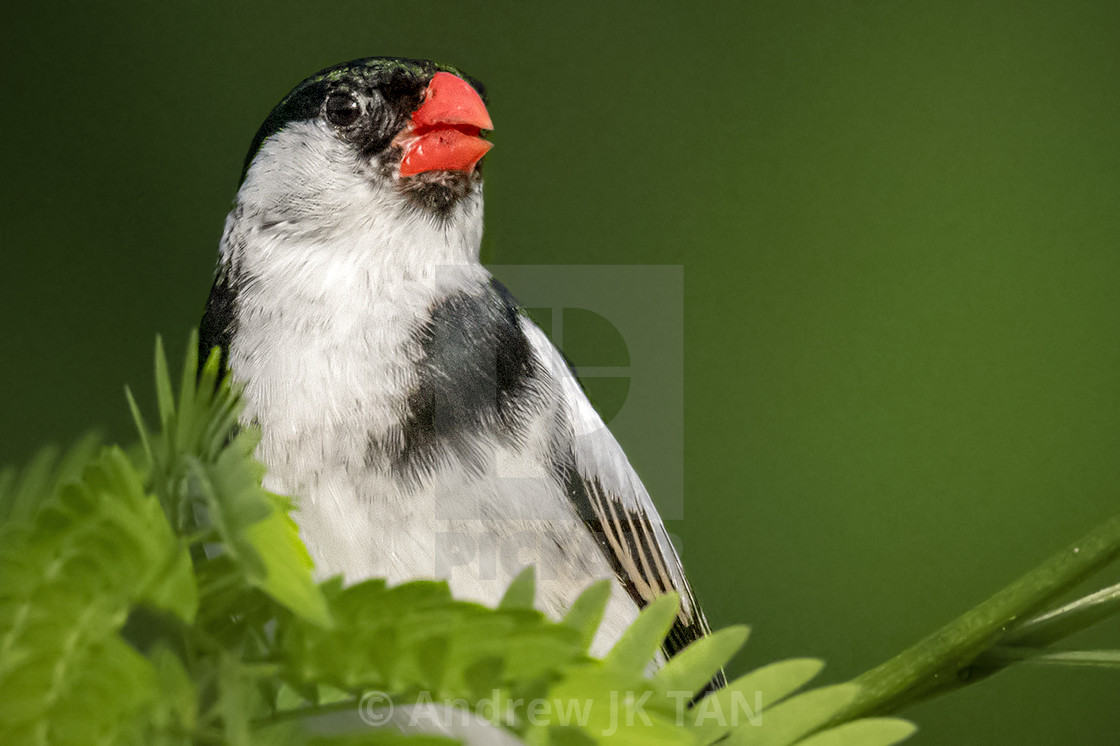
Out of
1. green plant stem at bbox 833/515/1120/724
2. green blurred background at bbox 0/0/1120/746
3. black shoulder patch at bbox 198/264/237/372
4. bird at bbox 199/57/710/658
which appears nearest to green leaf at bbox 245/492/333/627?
green plant stem at bbox 833/515/1120/724

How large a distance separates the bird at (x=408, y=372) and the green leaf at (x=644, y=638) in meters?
0.29

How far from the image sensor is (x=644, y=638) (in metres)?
0.16

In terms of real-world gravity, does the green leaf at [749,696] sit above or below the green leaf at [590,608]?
below

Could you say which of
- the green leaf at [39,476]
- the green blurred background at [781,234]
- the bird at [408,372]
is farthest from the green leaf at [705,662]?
the green blurred background at [781,234]

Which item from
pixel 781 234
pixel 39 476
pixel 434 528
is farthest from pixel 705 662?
pixel 781 234

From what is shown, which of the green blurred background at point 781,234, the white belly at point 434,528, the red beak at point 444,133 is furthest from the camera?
the green blurred background at point 781,234

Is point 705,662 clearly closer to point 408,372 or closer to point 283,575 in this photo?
point 283,575

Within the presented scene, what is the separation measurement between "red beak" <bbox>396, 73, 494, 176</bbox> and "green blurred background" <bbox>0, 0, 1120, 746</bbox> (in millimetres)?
479

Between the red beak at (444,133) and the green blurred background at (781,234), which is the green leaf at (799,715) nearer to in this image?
the red beak at (444,133)

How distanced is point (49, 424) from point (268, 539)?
4.09 feet

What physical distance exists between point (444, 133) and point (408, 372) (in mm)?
241

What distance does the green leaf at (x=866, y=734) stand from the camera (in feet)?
0.53

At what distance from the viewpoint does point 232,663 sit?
14 cm

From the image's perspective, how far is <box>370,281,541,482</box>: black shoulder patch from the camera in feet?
1.71
